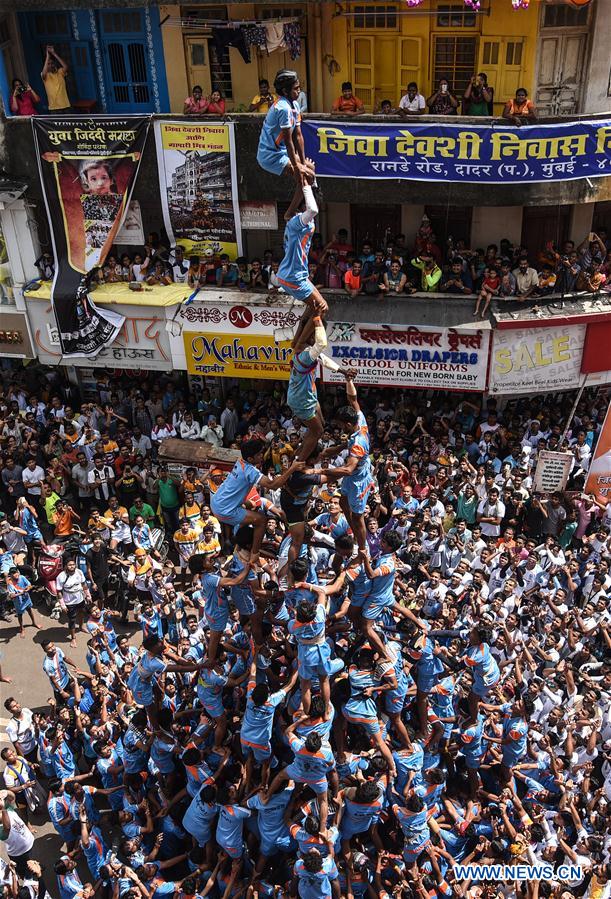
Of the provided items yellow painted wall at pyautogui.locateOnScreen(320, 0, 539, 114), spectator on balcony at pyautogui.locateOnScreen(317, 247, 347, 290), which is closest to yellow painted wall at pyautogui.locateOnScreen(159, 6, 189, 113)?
yellow painted wall at pyautogui.locateOnScreen(320, 0, 539, 114)

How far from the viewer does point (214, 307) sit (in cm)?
1712

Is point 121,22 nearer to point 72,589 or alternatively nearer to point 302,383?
point 72,589

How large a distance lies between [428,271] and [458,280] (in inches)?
22.1

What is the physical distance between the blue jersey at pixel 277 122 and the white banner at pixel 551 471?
872cm

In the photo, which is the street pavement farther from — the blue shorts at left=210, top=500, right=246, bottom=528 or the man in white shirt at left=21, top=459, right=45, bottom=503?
the blue shorts at left=210, top=500, right=246, bottom=528

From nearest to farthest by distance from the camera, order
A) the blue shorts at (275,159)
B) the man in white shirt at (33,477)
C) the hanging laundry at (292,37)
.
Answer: the blue shorts at (275,159) → the man in white shirt at (33,477) → the hanging laundry at (292,37)

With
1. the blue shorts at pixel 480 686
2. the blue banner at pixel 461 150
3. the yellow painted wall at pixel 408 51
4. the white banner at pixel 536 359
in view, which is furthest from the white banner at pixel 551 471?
the yellow painted wall at pixel 408 51

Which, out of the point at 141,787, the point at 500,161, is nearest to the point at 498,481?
the point at 500,161

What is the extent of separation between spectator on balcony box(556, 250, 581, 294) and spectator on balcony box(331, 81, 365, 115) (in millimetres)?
4364

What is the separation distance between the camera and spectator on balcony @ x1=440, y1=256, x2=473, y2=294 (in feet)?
54.1

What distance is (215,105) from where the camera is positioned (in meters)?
16.6

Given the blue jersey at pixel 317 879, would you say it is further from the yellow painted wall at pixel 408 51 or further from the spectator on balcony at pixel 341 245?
the yellow painted wall at pixel 408 51

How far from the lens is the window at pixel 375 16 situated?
642 inches

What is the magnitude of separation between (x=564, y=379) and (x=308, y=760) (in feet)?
33.0
